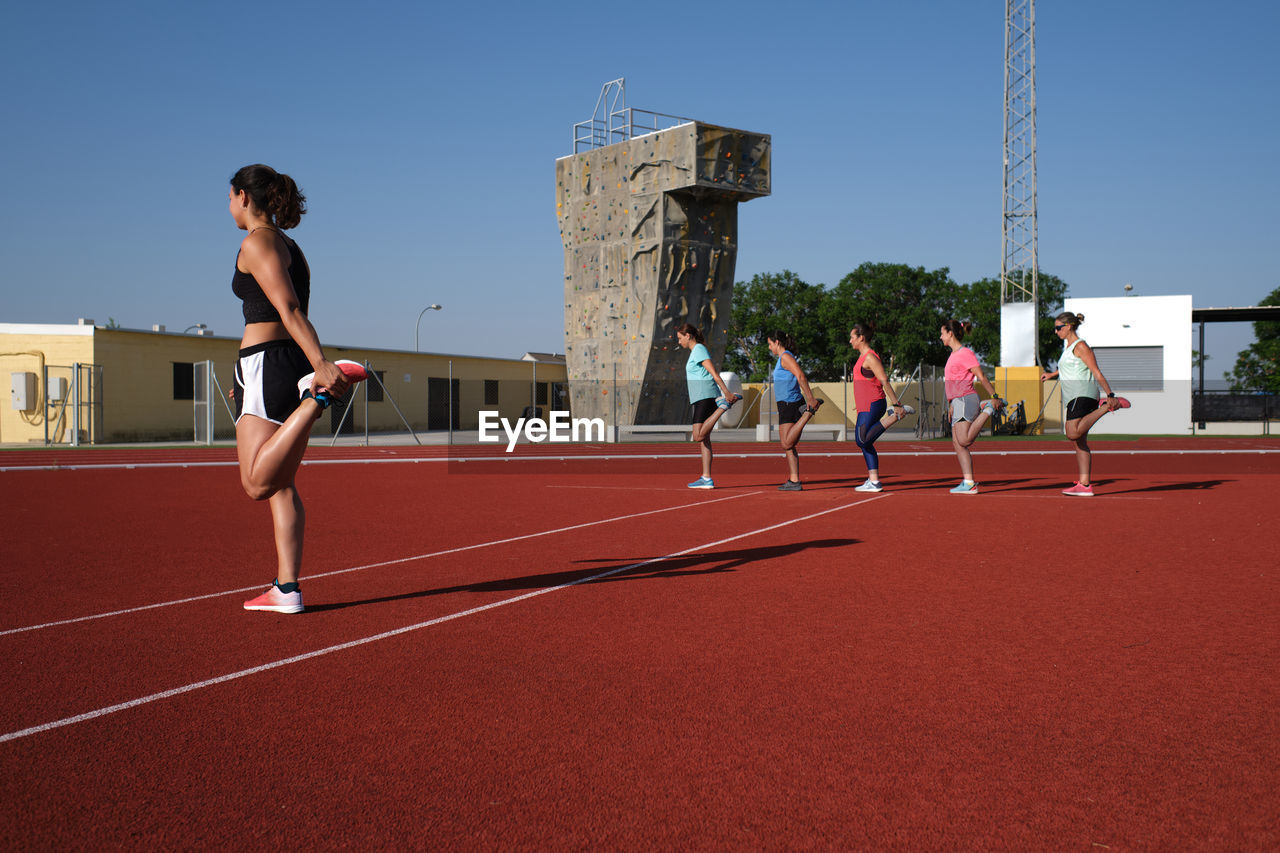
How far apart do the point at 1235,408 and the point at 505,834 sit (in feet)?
189

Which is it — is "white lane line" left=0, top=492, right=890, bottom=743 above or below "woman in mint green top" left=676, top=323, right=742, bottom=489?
below

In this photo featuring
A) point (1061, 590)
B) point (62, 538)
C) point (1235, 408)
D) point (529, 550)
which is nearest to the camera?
point (1061, 590)

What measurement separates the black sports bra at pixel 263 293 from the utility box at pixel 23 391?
29.3 metres

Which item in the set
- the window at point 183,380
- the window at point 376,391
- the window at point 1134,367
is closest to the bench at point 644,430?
the window at point 376,391

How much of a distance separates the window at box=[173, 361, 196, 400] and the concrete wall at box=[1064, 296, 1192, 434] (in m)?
32.2

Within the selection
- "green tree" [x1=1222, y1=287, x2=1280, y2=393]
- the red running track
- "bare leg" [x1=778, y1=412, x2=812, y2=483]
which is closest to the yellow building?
"bare leg" [x1=778, y1=412, x2=812, y2=483]

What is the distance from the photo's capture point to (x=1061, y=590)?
5.74 meters

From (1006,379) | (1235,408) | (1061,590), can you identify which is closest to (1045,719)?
(1061,590)

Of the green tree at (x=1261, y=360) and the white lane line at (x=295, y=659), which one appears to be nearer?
the white lane line at (x=295, y=659)

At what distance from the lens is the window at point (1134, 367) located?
39.1 metres

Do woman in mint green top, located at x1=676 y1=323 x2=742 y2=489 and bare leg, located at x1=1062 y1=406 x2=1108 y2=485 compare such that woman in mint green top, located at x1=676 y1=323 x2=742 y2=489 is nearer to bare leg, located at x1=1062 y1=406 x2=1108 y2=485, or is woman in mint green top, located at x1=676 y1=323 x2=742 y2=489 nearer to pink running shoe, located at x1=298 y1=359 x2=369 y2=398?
bare leg, located at x1=1062 y1=406 x2=1108 y2=485

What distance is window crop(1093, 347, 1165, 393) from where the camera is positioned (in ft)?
128

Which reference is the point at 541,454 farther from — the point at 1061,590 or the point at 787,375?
the point at 1061,590

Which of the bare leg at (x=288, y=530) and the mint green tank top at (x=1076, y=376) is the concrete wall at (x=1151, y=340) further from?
the bare leg at (x=288, y=530)
